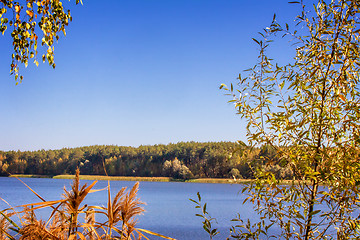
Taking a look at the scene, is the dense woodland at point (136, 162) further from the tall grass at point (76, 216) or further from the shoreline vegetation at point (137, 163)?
the tall grass at point (76, 216)

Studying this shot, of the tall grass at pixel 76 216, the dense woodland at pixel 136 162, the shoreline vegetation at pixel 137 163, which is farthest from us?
the dense woodland at pixel 136 162

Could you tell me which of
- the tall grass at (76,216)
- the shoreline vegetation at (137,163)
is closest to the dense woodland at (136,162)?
the shoreline vegetation at (137,163)

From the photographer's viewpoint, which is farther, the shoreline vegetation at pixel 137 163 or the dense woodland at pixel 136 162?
the dense woodland at pixel 136 162

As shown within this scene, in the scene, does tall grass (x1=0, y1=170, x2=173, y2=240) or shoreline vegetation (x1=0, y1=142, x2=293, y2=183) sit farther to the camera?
shoreline vegetation (x1=0, y1=142, x2=293, y2=183)

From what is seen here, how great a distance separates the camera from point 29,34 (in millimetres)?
4387

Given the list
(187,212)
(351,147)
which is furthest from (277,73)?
(187,212)

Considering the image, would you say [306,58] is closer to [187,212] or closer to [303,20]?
[303,20]

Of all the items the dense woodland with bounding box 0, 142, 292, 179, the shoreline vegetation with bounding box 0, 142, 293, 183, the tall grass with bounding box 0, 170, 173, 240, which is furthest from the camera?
the dense woodland with bounding box 0, 142, 292, 179

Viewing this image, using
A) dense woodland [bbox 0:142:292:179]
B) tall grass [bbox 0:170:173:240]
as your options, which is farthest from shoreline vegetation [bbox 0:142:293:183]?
tall grass [bbox 0:170:173:240]

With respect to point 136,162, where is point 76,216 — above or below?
below

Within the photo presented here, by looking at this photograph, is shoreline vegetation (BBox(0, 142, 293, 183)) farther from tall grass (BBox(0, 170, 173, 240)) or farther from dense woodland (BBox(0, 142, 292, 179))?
tall grass (BBox(0, 170, 173, 240))

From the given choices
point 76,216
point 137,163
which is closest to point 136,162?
point 137,163

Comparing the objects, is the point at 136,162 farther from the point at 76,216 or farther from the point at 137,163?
the point at 76,216

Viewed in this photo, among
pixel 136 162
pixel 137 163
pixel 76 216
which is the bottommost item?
pixel 76 216
